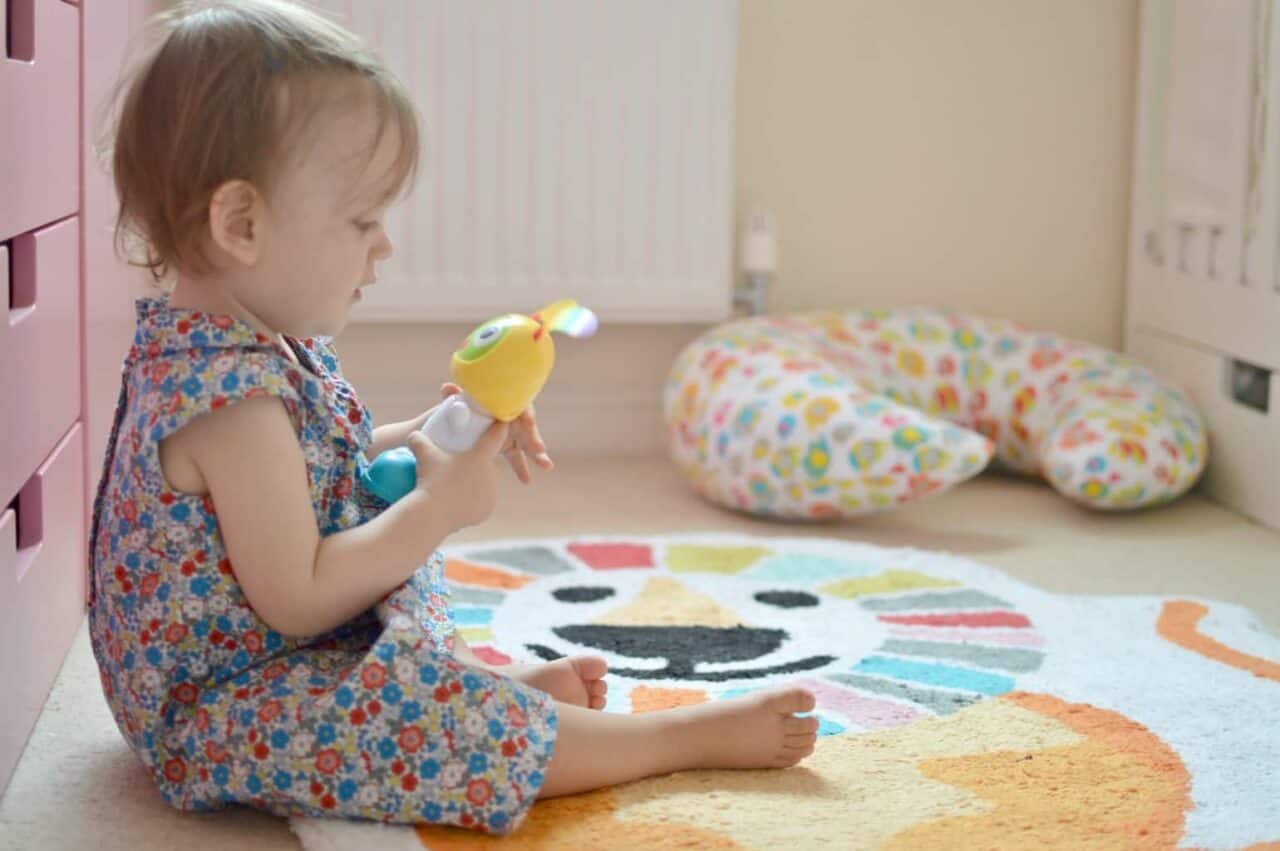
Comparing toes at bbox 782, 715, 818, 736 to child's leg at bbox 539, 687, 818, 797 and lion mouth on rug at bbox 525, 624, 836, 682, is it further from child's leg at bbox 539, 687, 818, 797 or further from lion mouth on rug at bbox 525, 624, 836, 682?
lion mouth on rug at bbox 525, 624, 836, 682

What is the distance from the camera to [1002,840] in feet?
3.29

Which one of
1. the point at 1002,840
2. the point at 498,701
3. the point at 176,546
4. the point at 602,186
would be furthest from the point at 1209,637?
the point at 602,186

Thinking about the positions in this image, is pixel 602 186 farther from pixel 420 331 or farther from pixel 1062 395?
pixel 1062 395

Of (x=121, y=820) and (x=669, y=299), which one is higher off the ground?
(x=669, y=299)

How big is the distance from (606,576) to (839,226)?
946 mm

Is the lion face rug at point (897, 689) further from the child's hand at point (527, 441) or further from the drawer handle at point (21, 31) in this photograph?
the drawer handle at point (21, 31)

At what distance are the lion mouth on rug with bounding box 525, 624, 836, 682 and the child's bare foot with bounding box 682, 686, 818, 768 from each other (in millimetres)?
230

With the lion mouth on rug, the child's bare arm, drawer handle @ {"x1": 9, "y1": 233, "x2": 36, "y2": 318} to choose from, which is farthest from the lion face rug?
drawer handle @ {"x1": 9, "y1": 233, "x2": 36, "y2": 318}

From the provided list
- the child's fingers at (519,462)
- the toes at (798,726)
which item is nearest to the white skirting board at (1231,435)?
the toes at (798,726)

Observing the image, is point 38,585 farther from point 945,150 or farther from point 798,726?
point 945,150

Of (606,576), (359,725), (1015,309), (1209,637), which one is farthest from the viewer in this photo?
(1015,309)

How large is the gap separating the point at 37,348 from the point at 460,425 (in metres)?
0.38

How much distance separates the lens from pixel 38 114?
1229 mm

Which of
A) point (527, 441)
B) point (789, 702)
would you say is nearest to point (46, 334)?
point (527, 441)
